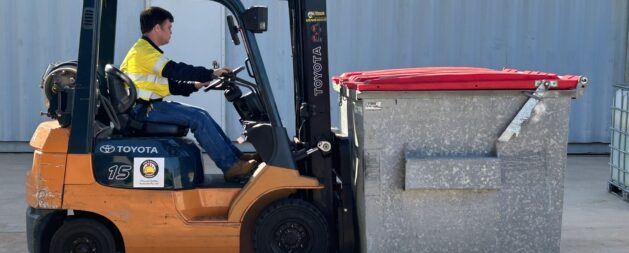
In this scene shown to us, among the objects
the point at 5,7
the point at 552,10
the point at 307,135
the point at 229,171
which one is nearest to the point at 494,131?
the point at 307,135

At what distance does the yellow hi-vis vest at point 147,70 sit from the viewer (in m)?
5.26

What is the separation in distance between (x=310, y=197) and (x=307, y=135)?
450 millimetres

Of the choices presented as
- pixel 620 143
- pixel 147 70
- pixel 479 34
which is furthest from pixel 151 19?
pixel 479 34

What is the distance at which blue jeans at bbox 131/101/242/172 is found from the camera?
5391 millimetres

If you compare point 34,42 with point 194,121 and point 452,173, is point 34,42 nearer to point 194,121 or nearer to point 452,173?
point 194,121

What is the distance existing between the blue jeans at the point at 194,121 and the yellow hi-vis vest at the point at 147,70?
4.0 inches

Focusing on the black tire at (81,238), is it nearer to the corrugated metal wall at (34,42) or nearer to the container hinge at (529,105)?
the container hinge at (529,105)

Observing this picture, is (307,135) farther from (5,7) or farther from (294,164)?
(5,7)

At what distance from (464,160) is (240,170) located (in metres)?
1.61

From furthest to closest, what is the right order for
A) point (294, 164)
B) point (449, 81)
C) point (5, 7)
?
point (5, 7)
point (294, 164)
point (449, 81)

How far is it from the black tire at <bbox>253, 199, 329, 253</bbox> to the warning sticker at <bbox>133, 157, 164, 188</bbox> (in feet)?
2.48

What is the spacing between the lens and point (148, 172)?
17.0ft

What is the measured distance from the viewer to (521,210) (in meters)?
4.97

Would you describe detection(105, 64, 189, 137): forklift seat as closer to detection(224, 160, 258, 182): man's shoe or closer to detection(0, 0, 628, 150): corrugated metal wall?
detection(224, 160, 258, 182): man's shoe
